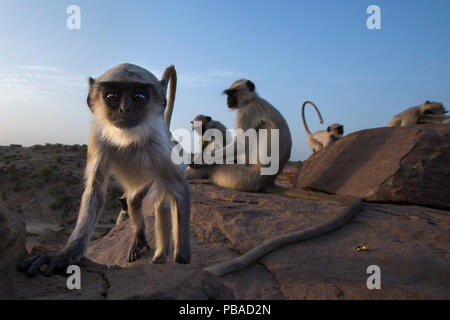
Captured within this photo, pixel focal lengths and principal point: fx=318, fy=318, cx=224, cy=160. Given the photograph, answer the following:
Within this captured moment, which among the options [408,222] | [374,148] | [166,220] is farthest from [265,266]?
[374,148]

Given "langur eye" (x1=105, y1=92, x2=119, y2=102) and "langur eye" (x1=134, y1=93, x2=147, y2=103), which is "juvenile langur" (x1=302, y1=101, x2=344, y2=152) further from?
"langur eye" (x1=105, y1=92, x2=119, y2=102)

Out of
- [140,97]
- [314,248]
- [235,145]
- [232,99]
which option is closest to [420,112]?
[232,99]

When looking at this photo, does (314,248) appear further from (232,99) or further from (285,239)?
(232,99)

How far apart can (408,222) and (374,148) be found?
2.30m

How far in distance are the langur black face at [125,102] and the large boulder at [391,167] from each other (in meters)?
3.91

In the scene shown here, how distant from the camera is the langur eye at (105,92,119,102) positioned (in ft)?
8.79

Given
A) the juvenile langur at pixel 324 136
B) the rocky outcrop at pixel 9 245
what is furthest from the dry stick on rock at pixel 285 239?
the juvenile langur at pixel 324 136

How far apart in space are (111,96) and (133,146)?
0.46m

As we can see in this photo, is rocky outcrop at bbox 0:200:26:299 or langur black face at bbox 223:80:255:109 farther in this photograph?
langur black face at bbox 223:80:255:109

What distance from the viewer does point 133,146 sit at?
2.79 m

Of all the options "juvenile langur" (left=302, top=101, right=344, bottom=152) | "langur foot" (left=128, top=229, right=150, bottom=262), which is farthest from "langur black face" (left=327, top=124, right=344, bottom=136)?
"langur foot" (left=128, top=229, right=150, bottom=262)

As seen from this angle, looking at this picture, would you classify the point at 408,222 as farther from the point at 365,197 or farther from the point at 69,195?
the point at 69,195

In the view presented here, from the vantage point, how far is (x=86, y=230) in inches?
95.1

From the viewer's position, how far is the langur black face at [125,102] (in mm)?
2643
